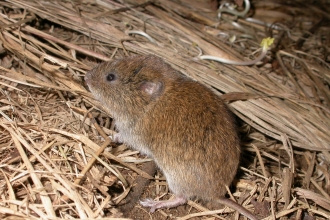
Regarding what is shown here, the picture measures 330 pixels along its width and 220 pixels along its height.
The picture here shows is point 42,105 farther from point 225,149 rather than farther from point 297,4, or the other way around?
point 297,4

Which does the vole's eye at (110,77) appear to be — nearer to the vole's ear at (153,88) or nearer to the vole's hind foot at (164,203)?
the vole's ear at (153,88)

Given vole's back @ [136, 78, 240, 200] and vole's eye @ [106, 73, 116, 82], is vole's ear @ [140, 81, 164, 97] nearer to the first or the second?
vole's back @ [136, 78, 240, 200]

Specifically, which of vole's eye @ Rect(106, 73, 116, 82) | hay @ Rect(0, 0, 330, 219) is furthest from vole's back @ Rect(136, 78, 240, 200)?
vole's eye @ Rect(106, 73, 116, 82)

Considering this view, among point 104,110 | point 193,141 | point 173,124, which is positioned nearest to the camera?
point 193,141

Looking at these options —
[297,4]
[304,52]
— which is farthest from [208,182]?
[297,4]

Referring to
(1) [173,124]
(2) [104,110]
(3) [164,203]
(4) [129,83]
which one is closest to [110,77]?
(4) [129,83]

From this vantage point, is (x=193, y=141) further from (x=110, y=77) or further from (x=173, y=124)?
(x=110, y=77)
